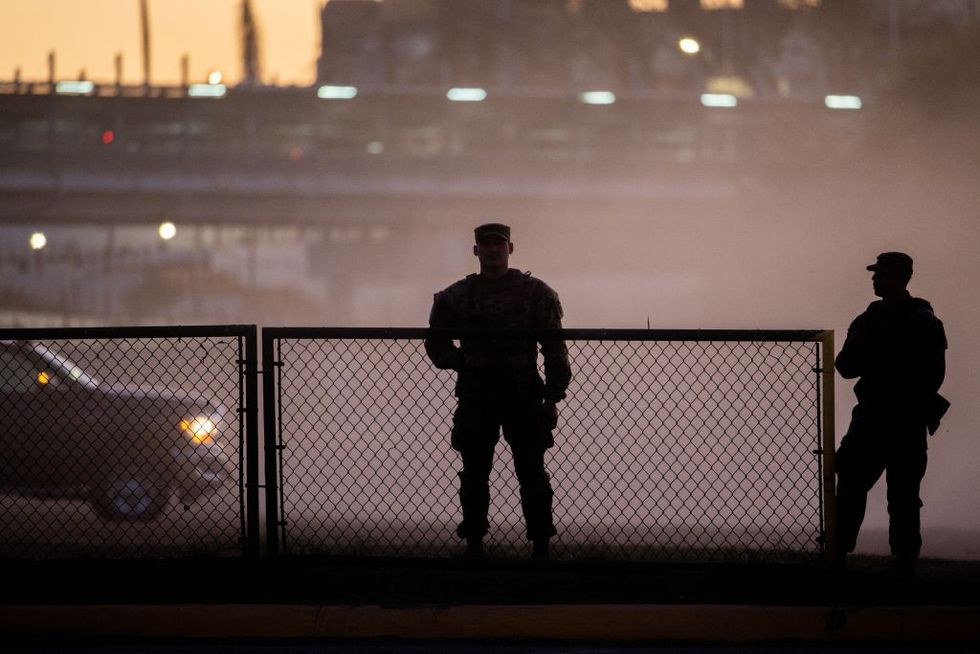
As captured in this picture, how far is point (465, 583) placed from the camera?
6.38 meters

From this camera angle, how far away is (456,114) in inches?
3140

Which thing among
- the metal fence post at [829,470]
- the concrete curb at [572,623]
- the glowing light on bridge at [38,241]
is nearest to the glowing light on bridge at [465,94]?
the glowing light on bridge at [38,241]

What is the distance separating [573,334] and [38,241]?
7255cm

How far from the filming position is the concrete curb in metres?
5.71

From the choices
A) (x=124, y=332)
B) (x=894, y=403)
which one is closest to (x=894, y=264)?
(x=894, y=403)

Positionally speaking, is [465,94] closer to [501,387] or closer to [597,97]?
[597,97]

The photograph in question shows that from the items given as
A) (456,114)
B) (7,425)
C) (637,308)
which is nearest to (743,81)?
(456,114)

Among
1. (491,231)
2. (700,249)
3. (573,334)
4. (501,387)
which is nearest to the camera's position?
(573,334)

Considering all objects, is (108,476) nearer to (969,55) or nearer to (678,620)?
(678,620)

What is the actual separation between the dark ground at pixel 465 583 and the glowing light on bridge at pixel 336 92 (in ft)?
244

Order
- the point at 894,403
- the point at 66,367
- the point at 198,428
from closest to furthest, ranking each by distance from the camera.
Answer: the point at 894,403 < the point at 198,428 < the point at 66,367

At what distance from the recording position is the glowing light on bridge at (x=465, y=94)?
79500 millimetres

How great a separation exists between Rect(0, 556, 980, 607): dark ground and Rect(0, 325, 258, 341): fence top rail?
3.81 ft

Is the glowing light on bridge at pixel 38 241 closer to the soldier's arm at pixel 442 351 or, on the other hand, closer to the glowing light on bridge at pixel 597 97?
the glowing light on bridge at pixel 597 97
